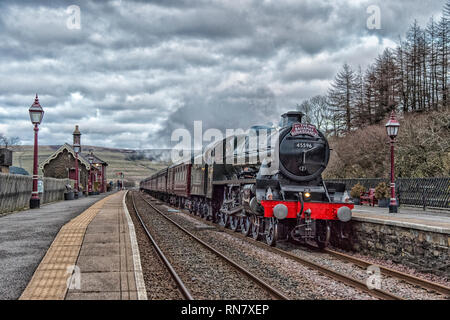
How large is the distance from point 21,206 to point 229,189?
1045 cm

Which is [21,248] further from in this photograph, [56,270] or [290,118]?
[290,118]

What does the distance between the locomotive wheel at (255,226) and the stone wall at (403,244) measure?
2.17 meters

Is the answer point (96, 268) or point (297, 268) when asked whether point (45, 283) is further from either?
point (297, 268)

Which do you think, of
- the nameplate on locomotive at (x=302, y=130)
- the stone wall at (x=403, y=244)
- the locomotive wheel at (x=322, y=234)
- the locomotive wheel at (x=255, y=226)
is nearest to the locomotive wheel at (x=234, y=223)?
the locomotive wheel at (x=255, y=226)

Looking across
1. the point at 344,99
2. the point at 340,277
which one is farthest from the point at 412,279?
the point at 344,99

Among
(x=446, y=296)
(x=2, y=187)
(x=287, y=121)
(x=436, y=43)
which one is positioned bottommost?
(x=446, y=296)

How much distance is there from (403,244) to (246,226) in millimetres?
4753

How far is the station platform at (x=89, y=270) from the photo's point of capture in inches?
199

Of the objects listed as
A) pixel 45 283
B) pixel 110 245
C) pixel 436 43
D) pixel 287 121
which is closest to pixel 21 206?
pixel 110 245

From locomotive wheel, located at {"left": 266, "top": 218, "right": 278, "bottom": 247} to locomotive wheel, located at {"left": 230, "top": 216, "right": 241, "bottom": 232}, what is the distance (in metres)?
2.44

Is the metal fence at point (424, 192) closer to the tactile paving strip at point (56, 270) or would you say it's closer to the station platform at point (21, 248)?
→ the tactile paving strip at point (56, 270)

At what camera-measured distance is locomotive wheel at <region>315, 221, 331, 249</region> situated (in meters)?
9.78

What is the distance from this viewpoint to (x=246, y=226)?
12078 mm

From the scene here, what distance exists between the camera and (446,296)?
19.8ft
